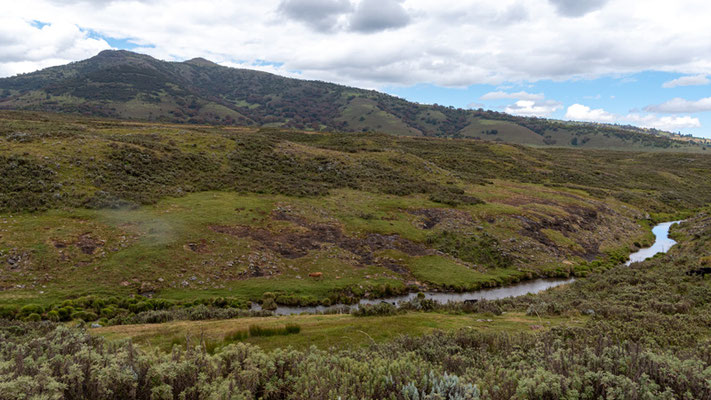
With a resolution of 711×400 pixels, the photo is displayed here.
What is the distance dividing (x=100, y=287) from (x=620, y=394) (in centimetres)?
2421

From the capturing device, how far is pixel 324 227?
3247cm

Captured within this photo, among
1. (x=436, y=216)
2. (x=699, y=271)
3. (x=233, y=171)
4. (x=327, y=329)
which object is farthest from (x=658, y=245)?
(x=233, y=171)

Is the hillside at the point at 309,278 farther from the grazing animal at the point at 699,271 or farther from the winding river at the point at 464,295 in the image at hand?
the winding river at the point at 464,295

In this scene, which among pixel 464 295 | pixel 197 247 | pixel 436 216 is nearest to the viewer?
pixel 197 247

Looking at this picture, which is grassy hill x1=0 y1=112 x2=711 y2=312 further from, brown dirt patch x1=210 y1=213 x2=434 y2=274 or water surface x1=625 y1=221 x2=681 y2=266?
water surface x1=625 y1=221 x2=681 y2=266

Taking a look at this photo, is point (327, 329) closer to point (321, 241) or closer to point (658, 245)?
point (321, 241)

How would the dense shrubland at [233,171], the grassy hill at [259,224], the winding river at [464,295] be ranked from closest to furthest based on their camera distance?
1. the winding river at [464,295]
2. the grassy hill at [259,224]
3. the dense shrubland at [233,171]

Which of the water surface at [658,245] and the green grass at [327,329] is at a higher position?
the green grass at [327,329]

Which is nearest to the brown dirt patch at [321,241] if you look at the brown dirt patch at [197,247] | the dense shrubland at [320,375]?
the brown dirt patch at [197,247]

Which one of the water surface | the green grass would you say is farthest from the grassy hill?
the green grass

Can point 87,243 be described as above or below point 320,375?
below

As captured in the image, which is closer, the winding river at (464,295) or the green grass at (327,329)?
the green grass at (327,329)

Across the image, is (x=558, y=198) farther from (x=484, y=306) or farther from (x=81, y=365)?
(x=81, y=365)

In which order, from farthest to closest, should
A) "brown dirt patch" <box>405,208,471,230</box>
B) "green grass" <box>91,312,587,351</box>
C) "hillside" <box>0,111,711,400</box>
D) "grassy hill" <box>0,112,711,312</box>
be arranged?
"brown dirt patch" <box>405,208,471,230</box> → "grassy hill" <box>0,112,711,312</box> → "green grass" <box>91,312,587,351</box> → "hillside" <box>0,111,711,400</box>
